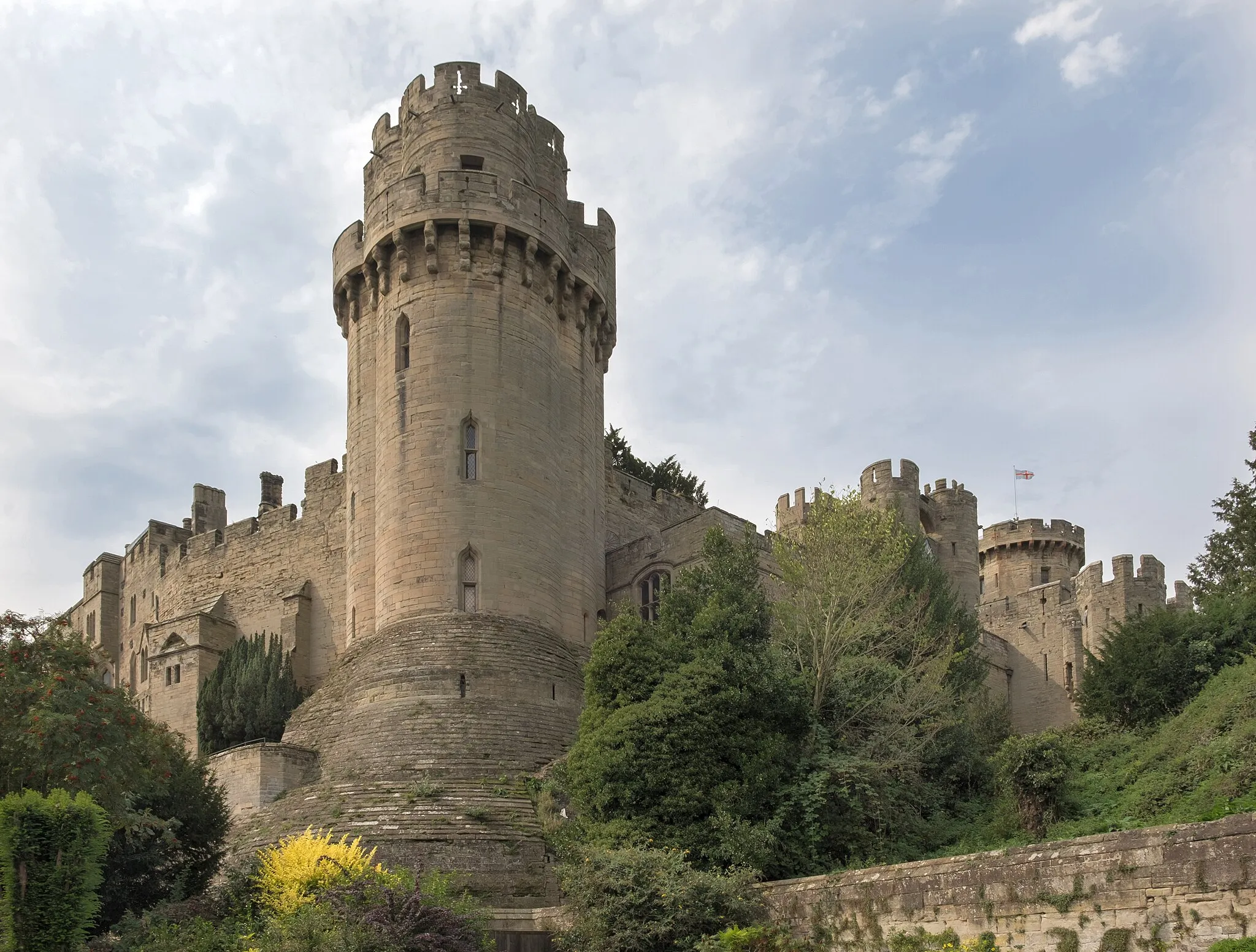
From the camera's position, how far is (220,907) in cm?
2073

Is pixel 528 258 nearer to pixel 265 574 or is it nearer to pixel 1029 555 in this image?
pixel 265 574

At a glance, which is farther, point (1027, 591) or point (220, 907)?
point (1027, 591)

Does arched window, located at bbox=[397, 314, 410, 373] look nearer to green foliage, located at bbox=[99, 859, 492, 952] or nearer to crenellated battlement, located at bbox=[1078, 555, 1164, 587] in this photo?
green foliage, located at bbox=[99, 859, 492, 952]

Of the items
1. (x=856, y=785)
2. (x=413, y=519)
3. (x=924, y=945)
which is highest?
(x=413, y=519)

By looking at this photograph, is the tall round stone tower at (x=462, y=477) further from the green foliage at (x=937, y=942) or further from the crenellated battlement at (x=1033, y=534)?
the crenellated battlement at (x=1033, y=534)

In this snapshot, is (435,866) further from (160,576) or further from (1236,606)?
(160,576)

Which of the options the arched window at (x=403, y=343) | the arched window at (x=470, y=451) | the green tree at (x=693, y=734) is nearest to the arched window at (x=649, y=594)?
the arched window at (x=470, y=451)

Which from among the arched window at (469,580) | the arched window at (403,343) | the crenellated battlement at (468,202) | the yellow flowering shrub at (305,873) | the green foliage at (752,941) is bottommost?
the green foliage at (752,941)

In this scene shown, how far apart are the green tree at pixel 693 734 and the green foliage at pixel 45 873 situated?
25.2ft

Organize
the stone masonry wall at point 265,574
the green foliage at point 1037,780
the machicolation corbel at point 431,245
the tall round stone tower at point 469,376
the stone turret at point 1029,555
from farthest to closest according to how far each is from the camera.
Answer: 1. the stone turret at point 1029,555
2. the stone masonry wall at point 265,574
3. the machicolation corbel at point 431,245
4. the tall round stone tower at point 469,376
5. the green foliage at point 1037,780

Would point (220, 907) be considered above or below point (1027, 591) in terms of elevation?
below

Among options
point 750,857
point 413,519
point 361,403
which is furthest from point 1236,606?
point 361,403

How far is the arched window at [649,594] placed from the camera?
3406 centimetres

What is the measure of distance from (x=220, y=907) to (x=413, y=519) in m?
10.7
